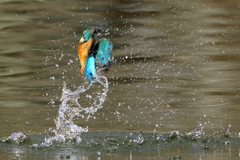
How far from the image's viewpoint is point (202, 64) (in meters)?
4.96

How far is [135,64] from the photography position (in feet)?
16.3

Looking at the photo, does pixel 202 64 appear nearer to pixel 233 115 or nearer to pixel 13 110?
pixel 233 115

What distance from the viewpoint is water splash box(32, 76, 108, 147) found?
345 centimetres

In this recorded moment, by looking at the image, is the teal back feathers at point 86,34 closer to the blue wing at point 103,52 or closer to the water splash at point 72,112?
the blue wing at point 103,52

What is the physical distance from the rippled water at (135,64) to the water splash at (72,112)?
62 mm

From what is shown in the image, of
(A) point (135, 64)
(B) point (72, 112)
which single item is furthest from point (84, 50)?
(A) point (135, 64)

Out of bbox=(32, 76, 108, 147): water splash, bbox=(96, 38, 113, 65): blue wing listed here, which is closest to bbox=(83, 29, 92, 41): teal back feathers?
bbox=(96, 38, 113, 65): blue wing

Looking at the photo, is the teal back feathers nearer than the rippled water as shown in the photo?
Yes

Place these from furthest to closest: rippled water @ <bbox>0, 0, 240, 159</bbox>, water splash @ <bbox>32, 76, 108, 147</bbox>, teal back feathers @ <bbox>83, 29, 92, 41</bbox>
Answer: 1. rippled water @ <bbox>0, 0, 240, 159</bbox>
2. water splash @ <bbox>32, 76, 108, 147</bbox>
3. teal back feathers @ <bbox>83, 29, 92, 41</bbox>

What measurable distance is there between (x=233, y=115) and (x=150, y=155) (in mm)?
1029

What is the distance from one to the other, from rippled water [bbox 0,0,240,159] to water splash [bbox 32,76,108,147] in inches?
2.4

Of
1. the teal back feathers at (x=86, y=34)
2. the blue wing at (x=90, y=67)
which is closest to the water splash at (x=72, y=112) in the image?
the blue wing at (x=90, y=67)

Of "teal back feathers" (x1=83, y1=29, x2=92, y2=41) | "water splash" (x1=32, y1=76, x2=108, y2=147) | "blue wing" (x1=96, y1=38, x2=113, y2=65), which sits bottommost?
"water splash" (x1=32, y1=76, x2=108, y2=147)

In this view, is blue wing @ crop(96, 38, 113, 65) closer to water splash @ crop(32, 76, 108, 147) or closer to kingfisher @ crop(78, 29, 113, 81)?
kingfisher @ crop(78, 29, 113, 81)
